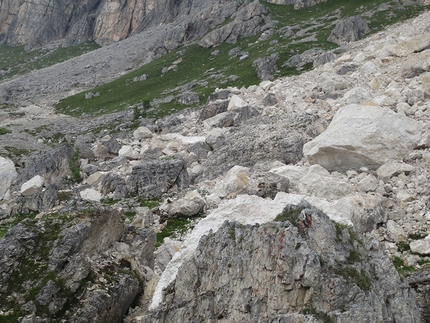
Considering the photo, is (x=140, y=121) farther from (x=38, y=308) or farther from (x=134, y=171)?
(x=38, y=308)

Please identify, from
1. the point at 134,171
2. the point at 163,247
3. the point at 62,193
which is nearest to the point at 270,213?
the point at 163,247

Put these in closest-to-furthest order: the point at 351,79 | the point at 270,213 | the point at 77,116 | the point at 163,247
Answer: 1. the point at 270,213
2. the point at 163,247
3. the point at 351,79
4. the point at 77,116

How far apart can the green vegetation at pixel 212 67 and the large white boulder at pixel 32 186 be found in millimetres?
35242

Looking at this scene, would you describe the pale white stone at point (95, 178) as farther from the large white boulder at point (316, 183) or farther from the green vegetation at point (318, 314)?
the green vegetation at point (318, 314)

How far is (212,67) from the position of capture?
3841 inches

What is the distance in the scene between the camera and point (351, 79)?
140 ft

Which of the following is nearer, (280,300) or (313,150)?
(280,300)

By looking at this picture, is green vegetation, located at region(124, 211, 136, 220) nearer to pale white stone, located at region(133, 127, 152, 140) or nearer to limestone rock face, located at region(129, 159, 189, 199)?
limestone rock face, located at region(129, 159, 189, 199)

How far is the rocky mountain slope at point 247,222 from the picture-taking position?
11547 mm

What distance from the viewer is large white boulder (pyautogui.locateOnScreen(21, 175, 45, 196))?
32.3 metres

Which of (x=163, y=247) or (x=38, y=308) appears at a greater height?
(x=38, y=308)

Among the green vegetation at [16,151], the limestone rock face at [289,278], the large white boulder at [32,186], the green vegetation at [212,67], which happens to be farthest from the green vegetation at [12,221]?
the green vegetation at [212,67]

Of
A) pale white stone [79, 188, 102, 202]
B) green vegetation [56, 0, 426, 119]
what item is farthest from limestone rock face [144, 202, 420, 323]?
green vegetation [56, 0, 426, 119]

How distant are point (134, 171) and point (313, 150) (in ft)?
48.8
